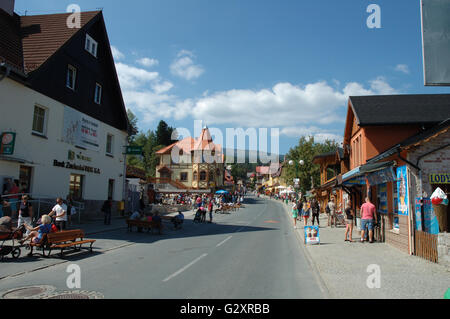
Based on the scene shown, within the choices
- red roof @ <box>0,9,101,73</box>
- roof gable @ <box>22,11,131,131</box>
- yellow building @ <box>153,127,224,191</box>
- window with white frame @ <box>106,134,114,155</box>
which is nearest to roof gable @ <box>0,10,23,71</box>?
red roof @ <box>0,9,101,73</box>

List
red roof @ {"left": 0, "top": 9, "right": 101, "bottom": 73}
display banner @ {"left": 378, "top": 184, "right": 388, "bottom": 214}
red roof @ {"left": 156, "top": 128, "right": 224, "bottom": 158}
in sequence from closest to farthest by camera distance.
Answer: display banner @ {"left": 378, "top": 184, "right": 388, "bottom": 214} < red roof @ {"left": 0, "top": 9, "right": 101, "bottom": 73} < red roof @ {"left": 156, "top": 128, "right": 224, "bottom": 158}

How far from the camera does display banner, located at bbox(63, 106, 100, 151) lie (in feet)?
58.9

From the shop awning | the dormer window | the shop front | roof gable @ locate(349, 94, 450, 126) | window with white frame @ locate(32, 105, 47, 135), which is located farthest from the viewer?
the dormer window

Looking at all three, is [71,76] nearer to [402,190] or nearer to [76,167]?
[76,167]

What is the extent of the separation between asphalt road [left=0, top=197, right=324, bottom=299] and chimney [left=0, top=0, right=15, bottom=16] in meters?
14.3

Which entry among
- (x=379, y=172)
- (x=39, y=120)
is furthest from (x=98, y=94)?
(x=379, y=172)

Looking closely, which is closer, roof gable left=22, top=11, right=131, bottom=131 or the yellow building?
roof gable left=22, top=11, right=131, bottom=131

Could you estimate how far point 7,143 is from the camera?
44.3 feet

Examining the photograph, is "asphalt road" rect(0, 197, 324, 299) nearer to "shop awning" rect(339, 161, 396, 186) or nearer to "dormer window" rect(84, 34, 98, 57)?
"shop awning" rect(339, 161, 396, 186)
